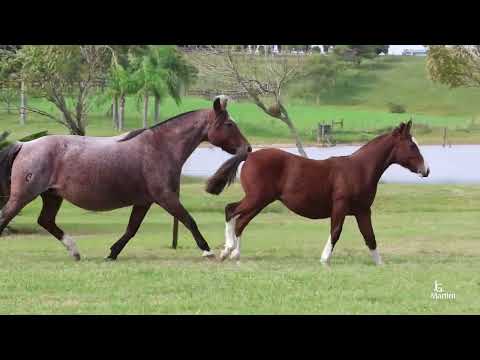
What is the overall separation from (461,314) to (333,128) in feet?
107

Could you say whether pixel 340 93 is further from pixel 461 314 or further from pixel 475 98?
pixel 461 314

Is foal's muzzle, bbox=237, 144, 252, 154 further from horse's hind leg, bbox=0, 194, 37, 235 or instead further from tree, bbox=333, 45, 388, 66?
tree, bbox=333, 45, 388, 66

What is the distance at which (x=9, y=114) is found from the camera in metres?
39.7

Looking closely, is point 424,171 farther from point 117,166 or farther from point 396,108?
point 396,108

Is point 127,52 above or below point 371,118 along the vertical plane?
above

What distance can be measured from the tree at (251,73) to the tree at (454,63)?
5.82 meters

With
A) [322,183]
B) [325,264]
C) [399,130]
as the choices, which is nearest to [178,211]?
[322,183]

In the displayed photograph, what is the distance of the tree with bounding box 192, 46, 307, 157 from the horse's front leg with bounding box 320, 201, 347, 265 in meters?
22.8

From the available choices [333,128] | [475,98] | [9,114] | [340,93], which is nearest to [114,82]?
[9,114]

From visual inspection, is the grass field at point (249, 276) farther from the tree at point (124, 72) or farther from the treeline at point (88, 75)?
the tree at point (124, 72)

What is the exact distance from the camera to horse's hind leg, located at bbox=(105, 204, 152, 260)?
13.4 meters

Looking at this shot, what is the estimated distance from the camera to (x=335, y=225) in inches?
A: 500

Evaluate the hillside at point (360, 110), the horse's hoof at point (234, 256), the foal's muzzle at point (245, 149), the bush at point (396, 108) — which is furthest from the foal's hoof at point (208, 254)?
the bush at point (396, 108)

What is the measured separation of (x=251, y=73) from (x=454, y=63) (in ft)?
28.9
